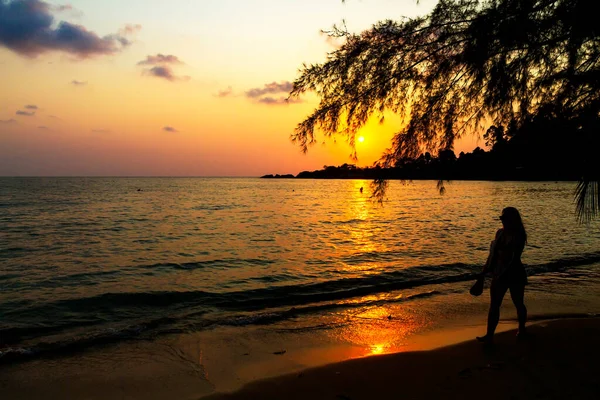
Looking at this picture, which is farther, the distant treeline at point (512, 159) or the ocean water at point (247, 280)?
the ocean water at point (247, 280)

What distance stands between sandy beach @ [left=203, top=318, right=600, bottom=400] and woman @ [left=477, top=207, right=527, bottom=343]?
0.75 meters

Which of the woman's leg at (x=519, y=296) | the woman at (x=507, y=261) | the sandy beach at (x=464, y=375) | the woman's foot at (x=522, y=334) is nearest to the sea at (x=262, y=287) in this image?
the sandy beach at (x=464, y=375)

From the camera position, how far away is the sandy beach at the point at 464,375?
17.4ft

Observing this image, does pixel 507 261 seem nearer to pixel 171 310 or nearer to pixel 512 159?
pixel 512 159

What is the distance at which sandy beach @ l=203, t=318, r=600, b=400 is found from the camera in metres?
5.31

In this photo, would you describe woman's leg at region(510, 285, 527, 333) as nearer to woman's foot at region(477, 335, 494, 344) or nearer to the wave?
woman's foot at region(477, 335, 494, 344)

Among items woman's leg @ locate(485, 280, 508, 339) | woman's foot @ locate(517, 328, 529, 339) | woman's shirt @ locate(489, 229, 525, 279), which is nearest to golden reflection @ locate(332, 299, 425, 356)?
woman's leg @ locate(485, 280, 508, 339)

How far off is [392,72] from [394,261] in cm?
1187

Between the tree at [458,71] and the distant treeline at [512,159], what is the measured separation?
0.63ft

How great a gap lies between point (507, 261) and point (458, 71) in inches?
126

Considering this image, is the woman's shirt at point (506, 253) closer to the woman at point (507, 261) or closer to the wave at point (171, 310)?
the woman at point (507, 261)

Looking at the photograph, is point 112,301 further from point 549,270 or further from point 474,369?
point 549,270

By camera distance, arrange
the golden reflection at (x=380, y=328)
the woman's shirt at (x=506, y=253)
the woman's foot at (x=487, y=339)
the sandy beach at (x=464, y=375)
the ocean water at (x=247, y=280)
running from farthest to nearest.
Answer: the ocean water at (x=247, y=280) → the golden reflection at (x=380, y=328) → the woman's foot at (x=487, y=339) → the woman's shirt at (x=506, y=253) → the sandy beach at (x=464, y=375)

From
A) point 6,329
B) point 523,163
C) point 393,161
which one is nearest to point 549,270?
point 523,163
